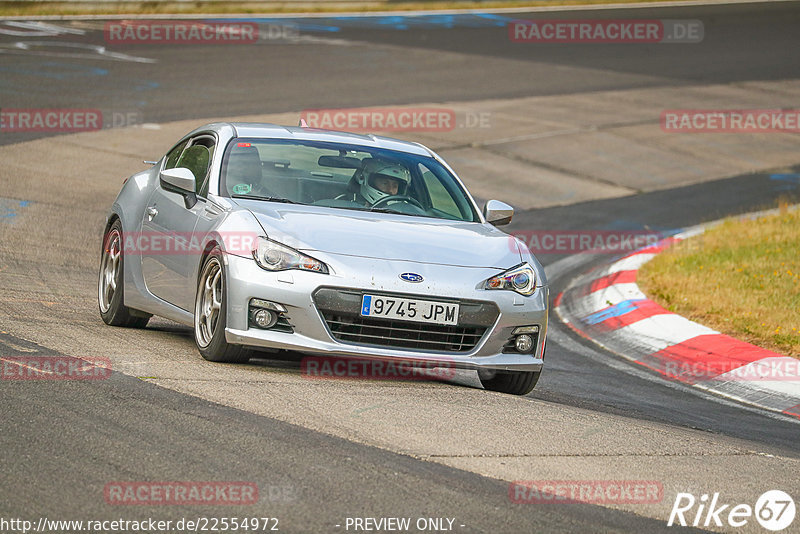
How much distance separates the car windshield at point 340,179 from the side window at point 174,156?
3.00 ft

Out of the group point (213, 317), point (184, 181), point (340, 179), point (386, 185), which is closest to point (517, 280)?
point (386, 185)

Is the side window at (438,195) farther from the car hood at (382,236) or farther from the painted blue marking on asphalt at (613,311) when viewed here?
the painted blue marking on asphalt at (613,311)

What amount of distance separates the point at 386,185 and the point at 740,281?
187 inches

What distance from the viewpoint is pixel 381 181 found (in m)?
8.16

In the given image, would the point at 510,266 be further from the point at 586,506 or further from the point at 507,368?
the point at 586,506

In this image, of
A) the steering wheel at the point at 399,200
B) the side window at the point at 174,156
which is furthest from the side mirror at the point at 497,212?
the side window at the point at 174,156

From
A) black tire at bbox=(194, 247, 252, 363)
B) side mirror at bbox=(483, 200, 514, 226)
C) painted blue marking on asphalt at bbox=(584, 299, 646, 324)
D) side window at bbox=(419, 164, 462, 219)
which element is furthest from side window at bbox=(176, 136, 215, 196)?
painted blue marking on asphalt at bbox=(584, 299, 646, 324)

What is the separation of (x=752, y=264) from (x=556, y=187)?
5402 mm

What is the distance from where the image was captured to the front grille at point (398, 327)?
6812 millimetres

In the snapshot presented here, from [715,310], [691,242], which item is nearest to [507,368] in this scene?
[715,310]

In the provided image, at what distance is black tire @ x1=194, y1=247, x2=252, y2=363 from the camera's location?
7.00 m

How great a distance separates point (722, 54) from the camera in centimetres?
2986

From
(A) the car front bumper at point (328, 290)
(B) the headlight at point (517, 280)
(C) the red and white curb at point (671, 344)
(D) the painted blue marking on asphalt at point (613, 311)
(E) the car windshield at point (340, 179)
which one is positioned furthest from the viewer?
(D) the painted blue marking on asphalt at point (613, 311)

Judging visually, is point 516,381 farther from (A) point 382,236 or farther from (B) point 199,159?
(B) point 199,159
